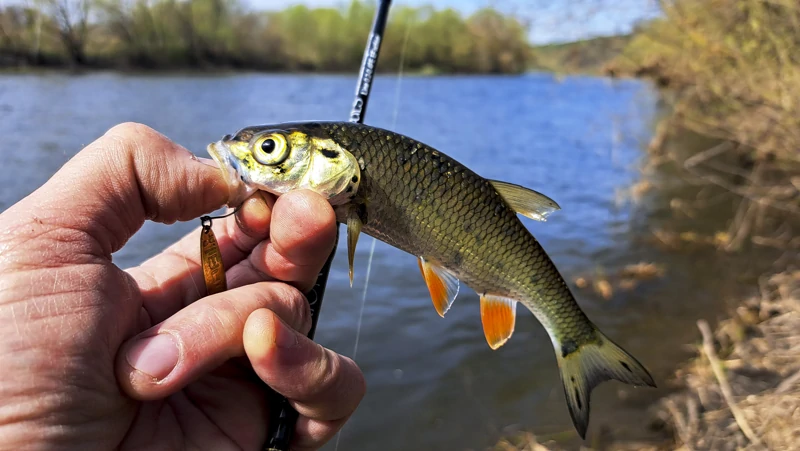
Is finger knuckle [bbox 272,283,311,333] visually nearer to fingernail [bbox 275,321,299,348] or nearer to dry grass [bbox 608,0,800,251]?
fingernail [bbox 275,321,299,348]

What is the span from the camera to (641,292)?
754cm

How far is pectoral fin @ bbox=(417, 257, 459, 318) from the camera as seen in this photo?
2.34 meters

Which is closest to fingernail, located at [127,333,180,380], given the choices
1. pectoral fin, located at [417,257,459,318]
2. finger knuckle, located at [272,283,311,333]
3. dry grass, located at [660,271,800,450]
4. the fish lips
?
finger knuckle, located at [272,283,311,333]

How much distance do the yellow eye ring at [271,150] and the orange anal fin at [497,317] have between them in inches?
44.5

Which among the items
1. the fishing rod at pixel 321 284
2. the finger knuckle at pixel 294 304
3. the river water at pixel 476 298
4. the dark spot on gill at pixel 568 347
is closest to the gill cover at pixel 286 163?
the fishing rod at pixel 321 284

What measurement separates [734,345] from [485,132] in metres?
15.2

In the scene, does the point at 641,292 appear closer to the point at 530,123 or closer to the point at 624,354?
the point at 624,354

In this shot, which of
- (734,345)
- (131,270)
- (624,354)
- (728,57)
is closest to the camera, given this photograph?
(131,270)

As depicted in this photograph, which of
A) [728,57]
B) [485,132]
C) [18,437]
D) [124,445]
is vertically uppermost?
[728,57]

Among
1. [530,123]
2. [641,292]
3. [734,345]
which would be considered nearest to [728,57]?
[641,292]

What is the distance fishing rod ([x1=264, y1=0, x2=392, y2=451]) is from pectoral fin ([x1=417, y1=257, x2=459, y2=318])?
412 millimetres

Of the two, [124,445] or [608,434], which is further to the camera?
[608,434]

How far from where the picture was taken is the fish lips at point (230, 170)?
6.31 feet

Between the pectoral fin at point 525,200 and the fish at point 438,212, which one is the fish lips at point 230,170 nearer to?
the fish at point 438,212
